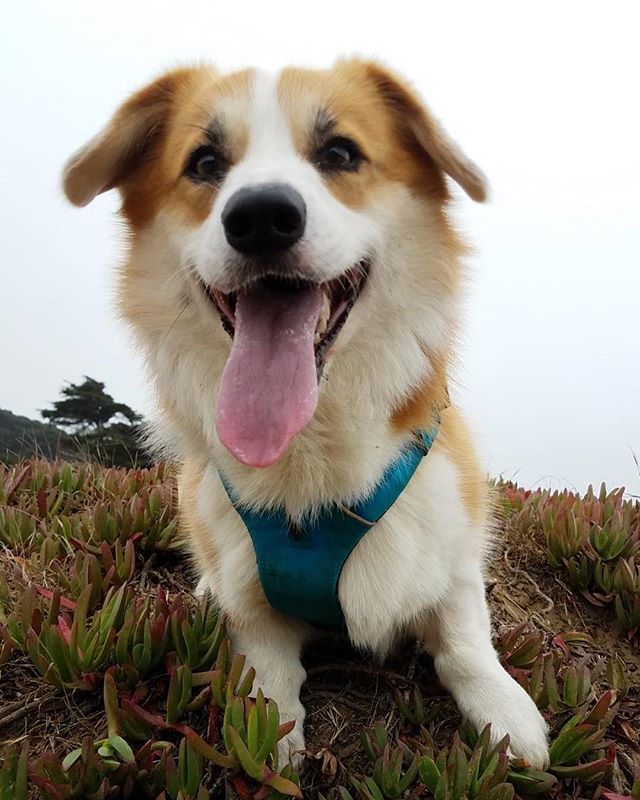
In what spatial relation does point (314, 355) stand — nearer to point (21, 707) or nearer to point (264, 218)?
point (264, 218)

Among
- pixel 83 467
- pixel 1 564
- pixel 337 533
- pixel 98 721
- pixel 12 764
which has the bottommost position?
pixel 83 467

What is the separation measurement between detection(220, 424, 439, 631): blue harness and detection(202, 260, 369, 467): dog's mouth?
1.03 feet

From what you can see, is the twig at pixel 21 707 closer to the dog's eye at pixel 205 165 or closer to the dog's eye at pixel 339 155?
the dog's eye at pixel 205 165

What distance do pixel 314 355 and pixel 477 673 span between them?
114 centimetres

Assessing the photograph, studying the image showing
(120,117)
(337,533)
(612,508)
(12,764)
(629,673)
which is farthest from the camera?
(612,508)

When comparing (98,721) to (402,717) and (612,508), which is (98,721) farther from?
(612,508)

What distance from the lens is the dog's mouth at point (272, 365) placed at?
1970mm

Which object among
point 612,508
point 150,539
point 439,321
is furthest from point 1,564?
point 612,508

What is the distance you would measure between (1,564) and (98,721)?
120 cm

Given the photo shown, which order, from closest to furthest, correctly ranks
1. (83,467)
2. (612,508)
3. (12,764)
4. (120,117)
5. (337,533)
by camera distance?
(12,764)
(337,533)
(120,117)
(612,508)
(83,467)

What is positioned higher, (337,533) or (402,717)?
(337,533)

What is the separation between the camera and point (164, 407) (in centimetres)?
253

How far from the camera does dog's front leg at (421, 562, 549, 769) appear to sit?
2.07 meters

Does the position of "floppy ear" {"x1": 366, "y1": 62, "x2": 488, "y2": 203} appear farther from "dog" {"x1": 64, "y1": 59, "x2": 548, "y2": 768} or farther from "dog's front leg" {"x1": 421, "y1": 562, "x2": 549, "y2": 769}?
"dog's front leg" {"x1": 421, "y1": 562, "x2": 549, "y2": 769}
